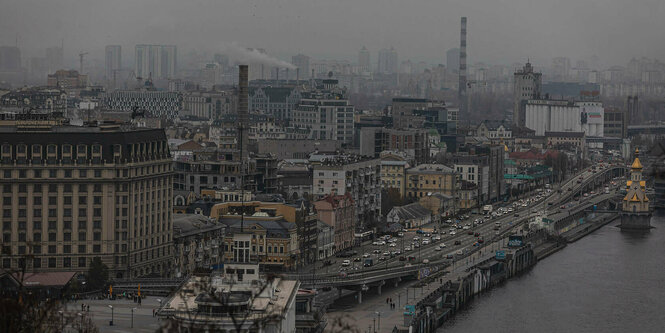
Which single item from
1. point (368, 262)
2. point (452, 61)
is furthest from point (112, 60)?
point (452, 61)

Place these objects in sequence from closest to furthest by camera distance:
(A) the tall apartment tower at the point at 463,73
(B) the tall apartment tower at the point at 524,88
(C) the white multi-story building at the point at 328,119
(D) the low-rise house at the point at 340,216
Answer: (D) the low-rise house at the point at 340,216, (C) the white multi-story building at the point at 328,119, (B) the tall apartment tower at the point at 524,88, (A) the tall apartment tower at the point at 463,73

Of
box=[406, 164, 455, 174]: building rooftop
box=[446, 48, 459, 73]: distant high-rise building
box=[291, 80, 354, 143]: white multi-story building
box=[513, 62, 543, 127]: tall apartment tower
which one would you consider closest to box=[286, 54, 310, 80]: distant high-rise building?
box=[513, 62, 543, 127]: tall apartment tower

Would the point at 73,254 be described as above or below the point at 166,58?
below

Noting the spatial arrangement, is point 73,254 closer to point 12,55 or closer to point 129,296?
point 129,296

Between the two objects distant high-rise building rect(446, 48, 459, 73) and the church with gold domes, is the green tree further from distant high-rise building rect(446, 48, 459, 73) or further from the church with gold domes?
distant high-rise building rect(446, 48, 459, 73)

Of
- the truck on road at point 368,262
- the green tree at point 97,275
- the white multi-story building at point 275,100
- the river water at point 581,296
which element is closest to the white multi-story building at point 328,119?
the white multi-story building at point 275,100

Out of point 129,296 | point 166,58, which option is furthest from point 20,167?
point 166,58

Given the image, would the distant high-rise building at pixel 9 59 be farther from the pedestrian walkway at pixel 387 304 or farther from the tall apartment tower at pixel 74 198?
the pedestrian walkway at pixel 387 304
